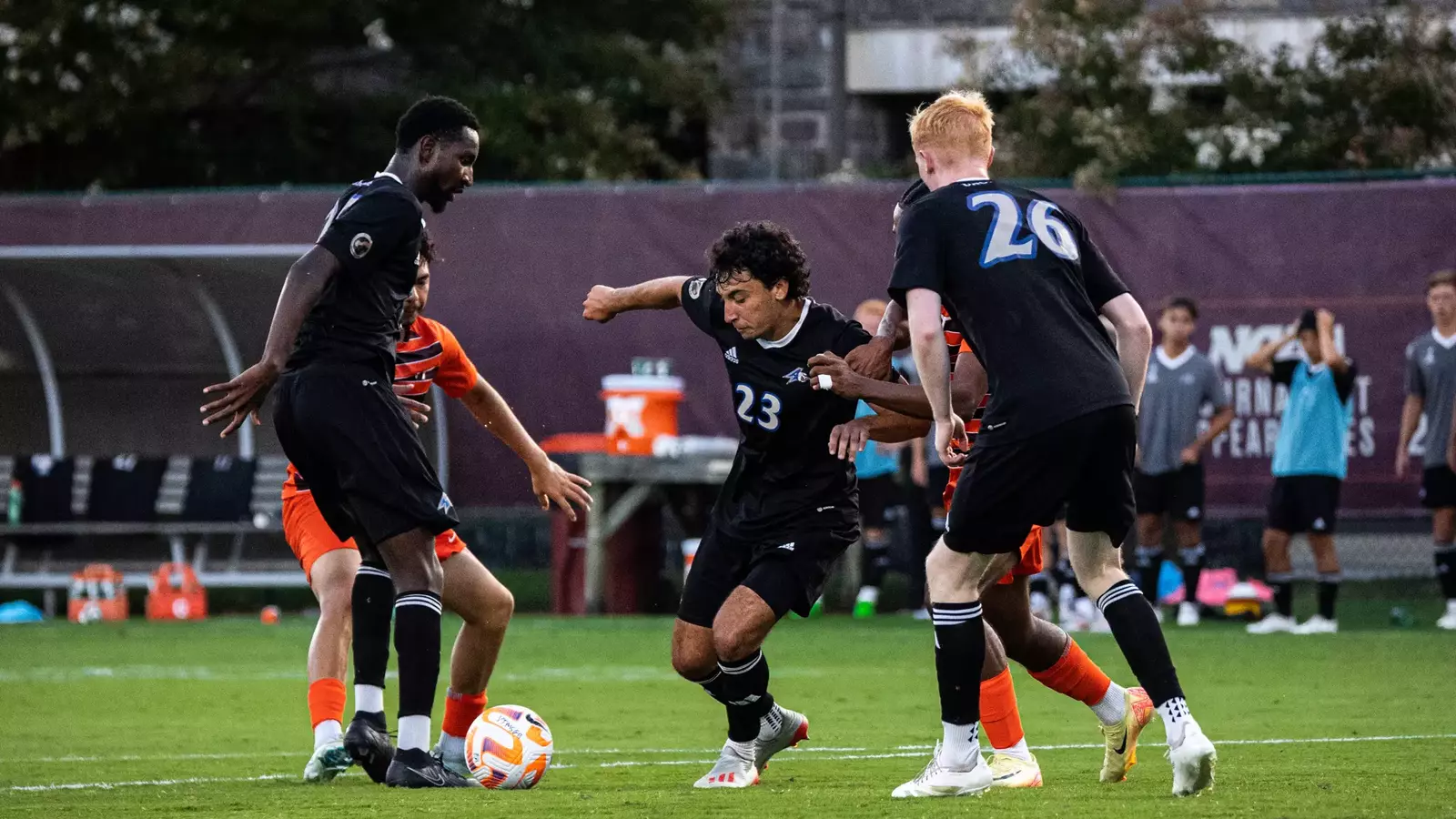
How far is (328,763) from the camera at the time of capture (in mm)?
6848

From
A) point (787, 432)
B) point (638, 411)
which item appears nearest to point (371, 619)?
point (787, 432)

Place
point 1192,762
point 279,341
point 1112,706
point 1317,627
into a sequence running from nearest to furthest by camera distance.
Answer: point 1192,762
point 279,341
point 1112,706
point 1317,627

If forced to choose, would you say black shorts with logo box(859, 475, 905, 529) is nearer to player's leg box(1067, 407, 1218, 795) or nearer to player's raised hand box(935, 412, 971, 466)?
player's raised hand box(935, 412, 971, 466)

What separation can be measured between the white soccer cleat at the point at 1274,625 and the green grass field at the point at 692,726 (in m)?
0.24

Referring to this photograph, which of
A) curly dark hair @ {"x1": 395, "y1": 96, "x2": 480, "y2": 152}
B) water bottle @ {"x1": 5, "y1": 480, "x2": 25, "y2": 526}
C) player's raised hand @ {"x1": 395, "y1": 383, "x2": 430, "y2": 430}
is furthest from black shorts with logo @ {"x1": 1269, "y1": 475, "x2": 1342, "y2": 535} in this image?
water bottle @ {"x1": 5, "y1": 480, "x2": 25, "y2": 526}

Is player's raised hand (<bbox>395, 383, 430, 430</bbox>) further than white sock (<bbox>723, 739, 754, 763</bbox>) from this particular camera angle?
Yes

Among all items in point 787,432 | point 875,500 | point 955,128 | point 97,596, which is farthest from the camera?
point 97,596

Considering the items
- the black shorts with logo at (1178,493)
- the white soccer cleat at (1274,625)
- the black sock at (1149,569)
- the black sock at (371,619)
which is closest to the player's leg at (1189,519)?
the black shorts with logo at (1178,493)

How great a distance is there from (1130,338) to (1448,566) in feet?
27.8

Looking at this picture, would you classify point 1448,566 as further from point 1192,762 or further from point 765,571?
point 1192,762

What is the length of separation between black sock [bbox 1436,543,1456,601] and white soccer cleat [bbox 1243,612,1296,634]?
101 centimetres

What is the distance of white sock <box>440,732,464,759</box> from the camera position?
7293 mm

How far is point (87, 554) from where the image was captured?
17.5 m

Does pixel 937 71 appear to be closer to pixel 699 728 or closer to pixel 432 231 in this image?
pixel 432 231
